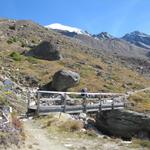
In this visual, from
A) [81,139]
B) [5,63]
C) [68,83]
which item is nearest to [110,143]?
[81,139]

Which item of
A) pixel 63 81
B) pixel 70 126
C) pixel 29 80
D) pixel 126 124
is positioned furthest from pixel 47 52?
pixel 70 126

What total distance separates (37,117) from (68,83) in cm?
2137

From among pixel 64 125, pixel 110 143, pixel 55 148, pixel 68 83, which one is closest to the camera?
pixel 55 148

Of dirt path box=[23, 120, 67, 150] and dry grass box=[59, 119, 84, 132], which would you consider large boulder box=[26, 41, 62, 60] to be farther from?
dirt path box=[23, 120, 67, 150]

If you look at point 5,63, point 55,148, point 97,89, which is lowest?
point 55,148

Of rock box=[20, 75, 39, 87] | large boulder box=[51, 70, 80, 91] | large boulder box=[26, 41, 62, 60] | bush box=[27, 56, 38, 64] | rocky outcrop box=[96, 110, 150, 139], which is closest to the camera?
rocky outcrop box=[96, 110, 150, 139]

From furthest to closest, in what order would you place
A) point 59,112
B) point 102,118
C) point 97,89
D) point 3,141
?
point 97,89 → point 102,118 → point 59,112 → point 3,141

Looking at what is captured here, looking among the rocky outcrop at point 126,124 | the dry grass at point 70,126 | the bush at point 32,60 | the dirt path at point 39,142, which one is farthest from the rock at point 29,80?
the dirt path at point 39,142

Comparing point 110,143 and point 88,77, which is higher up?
point 88,77

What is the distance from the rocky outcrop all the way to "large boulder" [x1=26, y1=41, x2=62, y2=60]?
3800 cm

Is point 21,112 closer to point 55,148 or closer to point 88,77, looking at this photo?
point 55,148

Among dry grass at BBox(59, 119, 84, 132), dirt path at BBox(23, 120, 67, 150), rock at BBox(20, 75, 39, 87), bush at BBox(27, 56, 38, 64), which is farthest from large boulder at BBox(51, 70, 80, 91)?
dirt path at BBox(23, 120, 67, 150)

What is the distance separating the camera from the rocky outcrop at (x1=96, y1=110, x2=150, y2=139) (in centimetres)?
2361

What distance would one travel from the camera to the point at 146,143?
54.4ft
